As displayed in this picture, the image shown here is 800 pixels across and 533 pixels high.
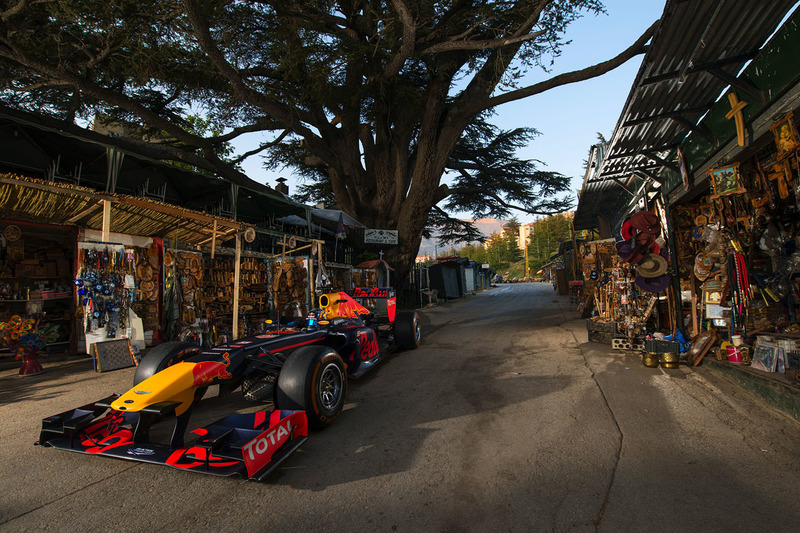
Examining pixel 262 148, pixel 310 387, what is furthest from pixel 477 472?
pixel 262 148

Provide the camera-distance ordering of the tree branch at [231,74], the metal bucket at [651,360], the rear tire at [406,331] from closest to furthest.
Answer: the metal bucket at [651,360], the rear tire at [406,331], the tree branch at [231,74]

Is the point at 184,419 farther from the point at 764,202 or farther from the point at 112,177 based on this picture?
the point at 112,177

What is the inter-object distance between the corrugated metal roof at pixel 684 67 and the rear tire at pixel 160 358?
234 inches

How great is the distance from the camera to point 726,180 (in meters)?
4.72

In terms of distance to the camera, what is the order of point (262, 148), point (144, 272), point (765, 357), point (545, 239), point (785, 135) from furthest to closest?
1. point (545, 239)
2. point (262, 148)
3. point (144, 272)
4. point (765, 357)
5. point (785, 135)

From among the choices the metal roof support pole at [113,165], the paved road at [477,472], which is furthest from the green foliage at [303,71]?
the paved road at [477,472]

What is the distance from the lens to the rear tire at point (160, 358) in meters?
3.81

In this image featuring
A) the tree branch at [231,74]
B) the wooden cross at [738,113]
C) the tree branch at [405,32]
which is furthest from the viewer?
the tree branch at [405,32]

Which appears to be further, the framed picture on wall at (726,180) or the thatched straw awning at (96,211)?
the thatched straw awning at (96,211)

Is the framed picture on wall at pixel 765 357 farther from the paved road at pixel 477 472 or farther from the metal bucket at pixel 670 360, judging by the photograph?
the metal bucket at pixel 670 360

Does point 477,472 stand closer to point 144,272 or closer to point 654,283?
point 654,283

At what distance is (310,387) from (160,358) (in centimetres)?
170

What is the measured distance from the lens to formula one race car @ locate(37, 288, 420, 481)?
2.58m

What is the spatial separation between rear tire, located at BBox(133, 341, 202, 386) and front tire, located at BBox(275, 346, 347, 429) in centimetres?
129
